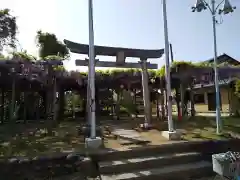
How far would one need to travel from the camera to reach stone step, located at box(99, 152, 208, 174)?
4.98m

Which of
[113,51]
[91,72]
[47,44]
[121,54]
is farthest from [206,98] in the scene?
[91,72]

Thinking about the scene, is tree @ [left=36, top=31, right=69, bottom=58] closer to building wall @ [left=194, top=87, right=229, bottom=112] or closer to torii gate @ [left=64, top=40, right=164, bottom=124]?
building wall @ [left=194, top=87, right=229, bottom=112]

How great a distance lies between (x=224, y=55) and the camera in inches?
918

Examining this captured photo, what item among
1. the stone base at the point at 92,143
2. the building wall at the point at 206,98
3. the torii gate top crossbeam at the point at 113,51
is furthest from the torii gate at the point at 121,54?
the building wall at the point at 206,98

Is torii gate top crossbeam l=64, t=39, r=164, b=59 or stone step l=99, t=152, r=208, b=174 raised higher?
torii gate top crossbeam l=64, t=39, r=164, b=59

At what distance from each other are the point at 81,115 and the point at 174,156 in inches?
500

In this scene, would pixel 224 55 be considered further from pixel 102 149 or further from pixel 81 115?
pixel 102 149

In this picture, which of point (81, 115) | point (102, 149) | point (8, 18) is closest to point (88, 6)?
point (102, 149)

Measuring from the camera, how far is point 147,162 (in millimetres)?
5246

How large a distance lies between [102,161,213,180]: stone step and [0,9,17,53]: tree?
370 inches

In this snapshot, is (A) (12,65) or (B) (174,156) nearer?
(B) (174,156)

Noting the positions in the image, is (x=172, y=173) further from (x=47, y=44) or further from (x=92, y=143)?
(x=47, y=44)

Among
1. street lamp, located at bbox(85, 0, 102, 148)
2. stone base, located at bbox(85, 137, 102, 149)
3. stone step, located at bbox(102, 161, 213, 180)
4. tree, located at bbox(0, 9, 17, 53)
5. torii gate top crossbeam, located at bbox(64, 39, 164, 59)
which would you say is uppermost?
tree, located at bbox(0, 9, 17, 53)

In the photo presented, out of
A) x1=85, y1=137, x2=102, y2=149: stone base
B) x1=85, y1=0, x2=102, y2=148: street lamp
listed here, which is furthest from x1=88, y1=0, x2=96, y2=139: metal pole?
x1=85, y1=137, x2=102, y2=149: stone base
